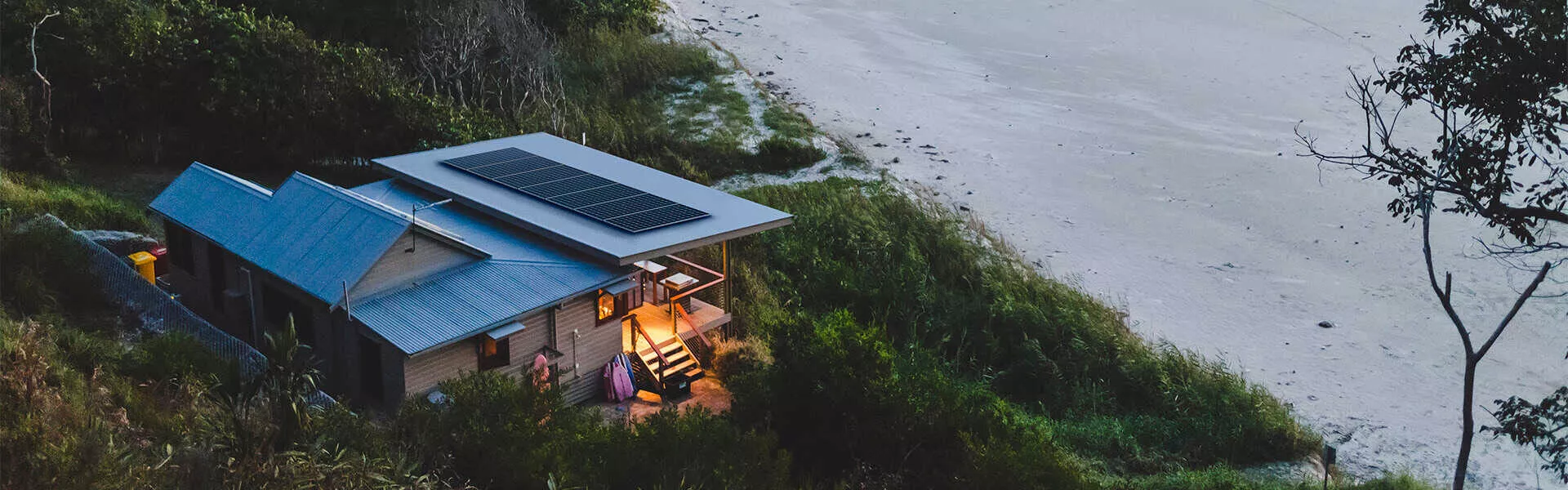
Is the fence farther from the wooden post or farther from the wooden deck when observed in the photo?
the wooden post

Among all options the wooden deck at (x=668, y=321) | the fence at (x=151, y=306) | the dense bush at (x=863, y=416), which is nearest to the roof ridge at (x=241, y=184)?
the fence at (x=151, y=306)

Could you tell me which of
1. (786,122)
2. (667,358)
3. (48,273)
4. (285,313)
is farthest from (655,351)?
(786,122)

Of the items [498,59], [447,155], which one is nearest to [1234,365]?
[447,155]

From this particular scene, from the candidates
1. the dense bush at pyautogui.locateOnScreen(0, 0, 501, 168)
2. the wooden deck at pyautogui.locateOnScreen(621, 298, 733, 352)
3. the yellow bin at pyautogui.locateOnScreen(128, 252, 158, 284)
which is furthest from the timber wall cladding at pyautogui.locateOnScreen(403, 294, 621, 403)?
the dense bush at pyautogui.locateOnScreen(0, 0, 501, 168)

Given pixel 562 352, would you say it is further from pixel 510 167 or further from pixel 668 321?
pixel 510 167

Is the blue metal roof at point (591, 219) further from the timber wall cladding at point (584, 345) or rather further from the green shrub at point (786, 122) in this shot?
the green shrub at point (786, 122)

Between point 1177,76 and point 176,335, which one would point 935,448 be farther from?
point 1177,76
